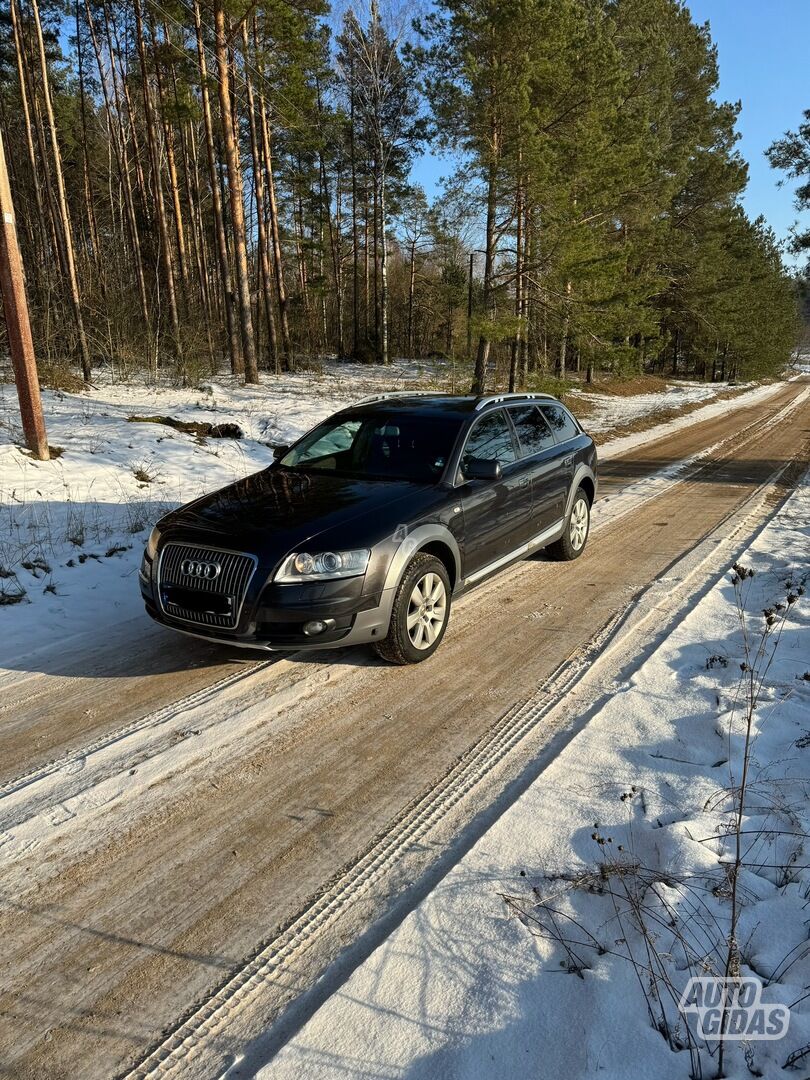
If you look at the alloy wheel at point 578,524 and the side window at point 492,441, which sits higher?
the side window at point 492,441

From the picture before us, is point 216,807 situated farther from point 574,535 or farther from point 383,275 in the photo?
point 383,275

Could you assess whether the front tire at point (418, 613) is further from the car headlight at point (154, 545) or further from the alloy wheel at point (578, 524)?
the alloy wheel at point (578, 524)

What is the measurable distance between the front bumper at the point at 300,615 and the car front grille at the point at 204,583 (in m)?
0.05

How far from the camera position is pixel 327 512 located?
438 cm

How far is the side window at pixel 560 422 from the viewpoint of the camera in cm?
676

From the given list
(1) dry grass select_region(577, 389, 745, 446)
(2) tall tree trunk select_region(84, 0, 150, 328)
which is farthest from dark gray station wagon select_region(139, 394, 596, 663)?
(2) tall tree trunk select_region(84, 0, 150, 328)

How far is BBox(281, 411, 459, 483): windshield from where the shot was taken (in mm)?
5117

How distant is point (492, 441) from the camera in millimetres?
5586

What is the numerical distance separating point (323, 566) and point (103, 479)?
584 cm

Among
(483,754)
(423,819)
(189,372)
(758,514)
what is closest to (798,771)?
(483,754)

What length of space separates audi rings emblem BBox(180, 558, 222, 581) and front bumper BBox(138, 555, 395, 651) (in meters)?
0.28

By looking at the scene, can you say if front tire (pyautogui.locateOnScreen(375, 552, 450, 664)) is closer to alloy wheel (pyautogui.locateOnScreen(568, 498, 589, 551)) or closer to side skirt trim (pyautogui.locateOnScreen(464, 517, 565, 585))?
side skirt trim (pyautogui.locateOnScreen(464, 517, 565, 585))

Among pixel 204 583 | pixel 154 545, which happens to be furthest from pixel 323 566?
pixel 154 545

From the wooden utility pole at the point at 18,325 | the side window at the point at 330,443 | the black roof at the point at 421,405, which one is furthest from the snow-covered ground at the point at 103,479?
the black roof at the point at 421,405
